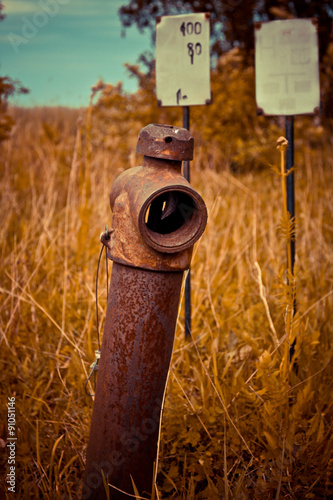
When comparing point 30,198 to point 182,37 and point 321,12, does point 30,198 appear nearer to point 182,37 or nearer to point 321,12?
point 182,37

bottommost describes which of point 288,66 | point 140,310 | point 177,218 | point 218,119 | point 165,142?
point 140,310

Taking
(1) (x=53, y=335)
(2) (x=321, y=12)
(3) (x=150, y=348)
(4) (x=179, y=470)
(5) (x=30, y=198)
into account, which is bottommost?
(4) (x=179, y=470)

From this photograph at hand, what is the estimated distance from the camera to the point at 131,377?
136 centimetres

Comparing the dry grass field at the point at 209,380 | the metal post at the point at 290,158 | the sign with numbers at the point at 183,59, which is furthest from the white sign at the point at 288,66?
the dry grass field at the point at 209,380

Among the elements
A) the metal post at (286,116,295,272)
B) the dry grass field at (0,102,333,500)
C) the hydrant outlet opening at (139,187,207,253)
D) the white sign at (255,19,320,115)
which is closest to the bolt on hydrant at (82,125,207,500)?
the hydrant outlet opening at (139,187,207,253)

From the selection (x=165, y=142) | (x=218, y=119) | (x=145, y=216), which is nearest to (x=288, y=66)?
(x=165, y=142)

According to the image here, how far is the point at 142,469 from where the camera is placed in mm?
1429

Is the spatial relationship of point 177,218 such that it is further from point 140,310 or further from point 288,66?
point 288,66

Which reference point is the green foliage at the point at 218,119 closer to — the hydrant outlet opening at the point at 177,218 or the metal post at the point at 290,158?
the metal post at the point at 290,158

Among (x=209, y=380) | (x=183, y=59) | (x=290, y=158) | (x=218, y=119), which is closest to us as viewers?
(x=209, y=380)

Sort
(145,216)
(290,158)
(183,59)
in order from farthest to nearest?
(183,59)
(290,158)
(145,216)

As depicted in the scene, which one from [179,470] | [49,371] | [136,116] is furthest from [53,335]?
[136,116]

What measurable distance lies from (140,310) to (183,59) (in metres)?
1.38

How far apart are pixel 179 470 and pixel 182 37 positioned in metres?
1.85
